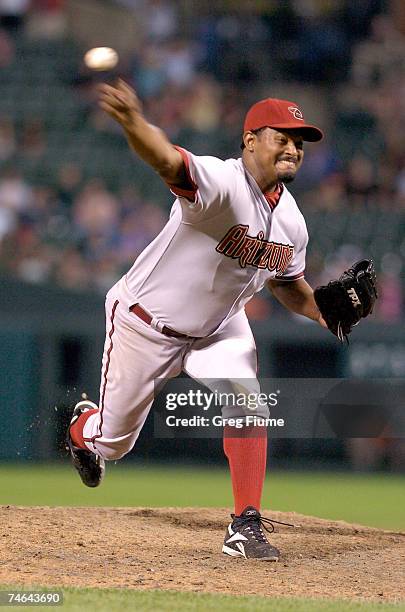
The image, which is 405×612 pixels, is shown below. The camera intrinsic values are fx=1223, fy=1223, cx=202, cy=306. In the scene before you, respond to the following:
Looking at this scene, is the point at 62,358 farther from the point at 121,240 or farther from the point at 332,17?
the point at 332,17

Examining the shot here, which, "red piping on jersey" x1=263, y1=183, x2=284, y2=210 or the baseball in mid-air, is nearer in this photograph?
the baseball in mid-air

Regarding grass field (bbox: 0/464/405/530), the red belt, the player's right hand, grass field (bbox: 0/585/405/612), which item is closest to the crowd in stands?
grass field (bbox: 0/464/405/530)

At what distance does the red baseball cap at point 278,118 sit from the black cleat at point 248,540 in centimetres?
158

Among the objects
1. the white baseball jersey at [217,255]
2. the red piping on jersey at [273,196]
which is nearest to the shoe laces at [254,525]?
the white baseball jersey at [217,255]

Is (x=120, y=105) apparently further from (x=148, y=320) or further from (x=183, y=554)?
(x=183, y=554)

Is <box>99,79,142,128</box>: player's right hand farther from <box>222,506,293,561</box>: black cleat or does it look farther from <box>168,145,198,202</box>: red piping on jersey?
<box>222,506,293,561</box>: black cleat

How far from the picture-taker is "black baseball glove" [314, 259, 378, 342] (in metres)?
5.41

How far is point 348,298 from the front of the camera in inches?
213

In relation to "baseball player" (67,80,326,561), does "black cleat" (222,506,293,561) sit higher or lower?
lower

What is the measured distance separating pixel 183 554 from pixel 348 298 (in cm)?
134

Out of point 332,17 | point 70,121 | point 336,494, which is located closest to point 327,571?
point 336,494

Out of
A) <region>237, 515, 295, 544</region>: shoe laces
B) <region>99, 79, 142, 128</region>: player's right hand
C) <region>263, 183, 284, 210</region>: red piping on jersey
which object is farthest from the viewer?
<region>263, 183, 284, 210</region>: red piping on jersey

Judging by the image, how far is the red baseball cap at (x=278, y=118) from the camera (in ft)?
16.5

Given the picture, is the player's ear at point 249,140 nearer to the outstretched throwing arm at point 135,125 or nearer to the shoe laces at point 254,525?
the outstretched throwing arm at point 135,125
